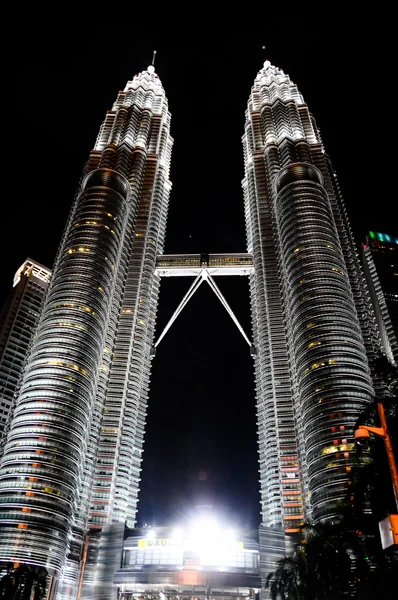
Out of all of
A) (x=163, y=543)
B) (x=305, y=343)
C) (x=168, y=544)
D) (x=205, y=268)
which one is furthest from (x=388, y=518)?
(x=205, y=268)

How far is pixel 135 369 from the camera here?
6836 inches

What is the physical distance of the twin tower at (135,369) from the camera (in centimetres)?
12525

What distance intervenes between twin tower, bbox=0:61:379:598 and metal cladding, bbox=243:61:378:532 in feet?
1.26

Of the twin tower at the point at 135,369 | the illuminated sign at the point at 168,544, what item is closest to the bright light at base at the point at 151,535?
the illuminated sign at the point at 168,544

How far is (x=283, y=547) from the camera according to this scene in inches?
5231

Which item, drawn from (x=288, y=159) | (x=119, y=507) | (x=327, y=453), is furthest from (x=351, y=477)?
(x=288, y=159)

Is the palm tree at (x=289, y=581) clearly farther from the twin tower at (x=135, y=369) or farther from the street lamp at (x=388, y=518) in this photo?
the street lamp at (x=388, y=518)

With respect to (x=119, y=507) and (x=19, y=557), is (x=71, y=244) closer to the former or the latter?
(x=119, y=507)

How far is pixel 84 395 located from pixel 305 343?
200 ft

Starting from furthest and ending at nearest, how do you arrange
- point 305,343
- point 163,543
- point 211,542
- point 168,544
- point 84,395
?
1. point 305,343
2. point 84,395
3. point 163,543
4. point 168,544
5. point 211,542

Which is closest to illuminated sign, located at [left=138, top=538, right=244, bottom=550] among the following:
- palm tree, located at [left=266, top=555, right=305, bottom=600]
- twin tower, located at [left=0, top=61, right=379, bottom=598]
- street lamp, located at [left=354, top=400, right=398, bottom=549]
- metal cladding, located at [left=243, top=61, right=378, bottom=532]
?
twin tower, located at [left=0, top=61, right=379, bottom=598]

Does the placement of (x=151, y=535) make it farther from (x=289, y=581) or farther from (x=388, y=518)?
(x=388, y=518)

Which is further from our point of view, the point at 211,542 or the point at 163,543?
the point at 163,543

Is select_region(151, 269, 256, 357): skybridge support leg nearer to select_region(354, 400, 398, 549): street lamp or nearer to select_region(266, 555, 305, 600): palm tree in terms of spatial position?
select_region(266, 555, 305, 600): palm tree
